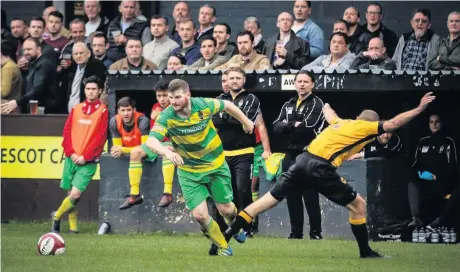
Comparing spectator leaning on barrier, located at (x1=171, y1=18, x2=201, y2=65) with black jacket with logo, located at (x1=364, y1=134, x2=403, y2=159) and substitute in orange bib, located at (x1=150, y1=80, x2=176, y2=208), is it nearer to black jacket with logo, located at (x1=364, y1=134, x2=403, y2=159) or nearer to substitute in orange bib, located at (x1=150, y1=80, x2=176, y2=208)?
substitute in orange bib, located at (x1=150, y1=80, x2=176, y2=208)

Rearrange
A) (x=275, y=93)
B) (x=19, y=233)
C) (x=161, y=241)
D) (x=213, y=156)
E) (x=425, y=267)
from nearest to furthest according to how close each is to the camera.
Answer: (x=425, y=267) → (x=213, y=156) → (x=161, y=241) → (x=19, y=233) → (x=275, y=93)

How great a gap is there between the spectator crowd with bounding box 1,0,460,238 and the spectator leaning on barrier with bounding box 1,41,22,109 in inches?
0.6

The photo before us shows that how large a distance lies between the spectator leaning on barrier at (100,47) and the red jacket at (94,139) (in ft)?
4.41

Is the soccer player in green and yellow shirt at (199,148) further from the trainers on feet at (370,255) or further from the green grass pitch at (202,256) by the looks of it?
the trainers on feet at (370,255)

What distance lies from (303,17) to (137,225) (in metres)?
3.76

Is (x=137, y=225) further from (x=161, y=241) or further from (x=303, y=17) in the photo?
(x=303, y=17)

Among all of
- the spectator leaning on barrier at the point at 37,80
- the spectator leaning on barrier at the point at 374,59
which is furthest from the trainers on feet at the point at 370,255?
the spectator leaning on barrier at the point at 37,80

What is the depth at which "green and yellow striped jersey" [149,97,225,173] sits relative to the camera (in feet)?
41.2

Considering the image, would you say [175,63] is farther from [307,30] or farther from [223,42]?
[307,30]

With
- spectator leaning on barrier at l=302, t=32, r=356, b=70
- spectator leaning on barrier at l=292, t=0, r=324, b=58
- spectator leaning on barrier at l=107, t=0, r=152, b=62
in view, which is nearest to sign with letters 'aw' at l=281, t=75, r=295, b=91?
spectator leaning on barrier at l=302, t=32, r=356, b=70

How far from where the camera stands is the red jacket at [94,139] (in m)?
16.6

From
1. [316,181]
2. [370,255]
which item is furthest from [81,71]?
[370,255]

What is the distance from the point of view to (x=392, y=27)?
18625 mm

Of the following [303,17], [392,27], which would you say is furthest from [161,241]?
[392,27]
